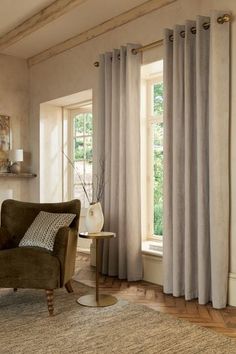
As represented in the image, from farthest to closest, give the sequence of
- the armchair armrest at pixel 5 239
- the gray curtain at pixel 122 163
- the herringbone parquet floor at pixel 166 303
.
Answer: the gray curtain at pixel 122 163 < the armchair armrest at pixel 5 239 < the herringbone parquet floor at pixel 166 303

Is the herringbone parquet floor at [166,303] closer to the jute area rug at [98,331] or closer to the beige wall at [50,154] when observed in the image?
the jute area rug at [98,331]

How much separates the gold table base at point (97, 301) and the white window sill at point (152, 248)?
724mm

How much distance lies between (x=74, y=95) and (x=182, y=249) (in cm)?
262

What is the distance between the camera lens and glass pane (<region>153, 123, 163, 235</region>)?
445cm

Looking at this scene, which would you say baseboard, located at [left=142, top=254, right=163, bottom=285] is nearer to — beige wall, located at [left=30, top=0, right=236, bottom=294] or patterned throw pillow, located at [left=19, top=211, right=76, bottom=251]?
beige wall, located at [left=30, top=0, right=236, bottom=294]

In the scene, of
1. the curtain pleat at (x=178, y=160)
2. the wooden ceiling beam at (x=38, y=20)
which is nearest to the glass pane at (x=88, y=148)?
the wooden ceiling beam at (x=38, y=20)

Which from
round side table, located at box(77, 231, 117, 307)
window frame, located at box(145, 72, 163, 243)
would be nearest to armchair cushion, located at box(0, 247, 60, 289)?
round side table, located at box(77, 231, 117, 307)

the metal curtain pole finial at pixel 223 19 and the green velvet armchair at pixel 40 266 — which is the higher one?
the metal curtain pole finial at pixel 223 19

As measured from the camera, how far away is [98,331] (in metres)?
2.69

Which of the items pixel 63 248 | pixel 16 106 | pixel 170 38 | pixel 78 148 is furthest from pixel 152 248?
pixel 16 106

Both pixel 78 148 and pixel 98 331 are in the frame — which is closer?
pixel 98 331

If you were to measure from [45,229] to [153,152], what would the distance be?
1665 mm

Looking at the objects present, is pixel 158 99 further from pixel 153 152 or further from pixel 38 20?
pixel 38 20

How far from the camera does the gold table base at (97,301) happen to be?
10.6ft
